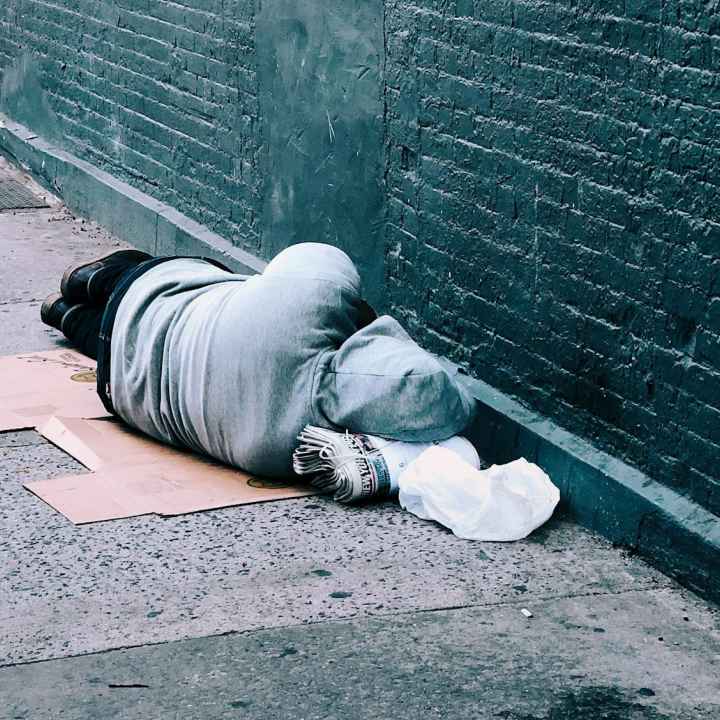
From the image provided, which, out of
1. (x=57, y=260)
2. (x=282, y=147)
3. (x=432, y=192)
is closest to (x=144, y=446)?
(x=432, y=192)

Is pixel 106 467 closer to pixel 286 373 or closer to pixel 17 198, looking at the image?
pixel 286 373

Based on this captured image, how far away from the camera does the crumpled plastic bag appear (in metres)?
4.41

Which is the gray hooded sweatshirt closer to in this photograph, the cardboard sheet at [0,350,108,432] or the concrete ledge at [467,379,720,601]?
the concrete ledge at [467,379,720,601]

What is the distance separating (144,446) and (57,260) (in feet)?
9.40

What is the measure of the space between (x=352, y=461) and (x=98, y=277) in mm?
1668

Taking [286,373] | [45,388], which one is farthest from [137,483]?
[45,388]

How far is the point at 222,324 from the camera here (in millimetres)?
4816

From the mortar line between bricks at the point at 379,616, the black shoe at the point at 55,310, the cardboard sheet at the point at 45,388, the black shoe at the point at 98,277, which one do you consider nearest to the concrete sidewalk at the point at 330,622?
the mortar line between bricks at the point at 379,616

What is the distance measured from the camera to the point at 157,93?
7.65m

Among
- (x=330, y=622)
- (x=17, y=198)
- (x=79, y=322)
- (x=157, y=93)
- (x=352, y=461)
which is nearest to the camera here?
(x=330, y=622)

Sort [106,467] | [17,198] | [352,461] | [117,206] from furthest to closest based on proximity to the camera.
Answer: [17,198] < [117,206] < [106,467] < [352,461]

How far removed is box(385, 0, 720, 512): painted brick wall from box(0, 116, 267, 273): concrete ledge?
5.48 feet

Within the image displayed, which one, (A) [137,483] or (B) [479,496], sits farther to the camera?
(A) [137,483]

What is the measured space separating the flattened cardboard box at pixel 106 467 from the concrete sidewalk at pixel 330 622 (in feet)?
0.24
